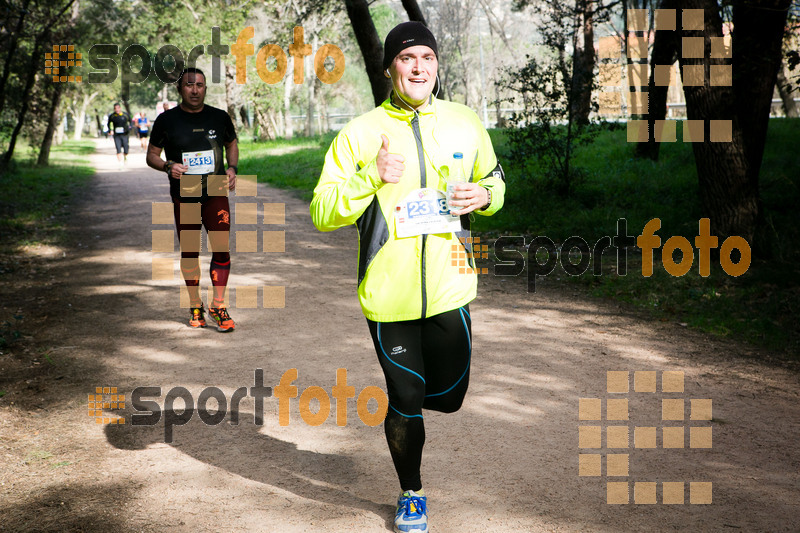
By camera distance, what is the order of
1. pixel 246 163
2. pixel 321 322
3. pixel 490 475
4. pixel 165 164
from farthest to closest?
pixel 246 163, pixel 321 322, pixel 165 164, pixel 490 475

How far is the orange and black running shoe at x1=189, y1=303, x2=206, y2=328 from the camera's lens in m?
7.65

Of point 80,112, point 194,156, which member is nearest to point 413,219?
point 194,156

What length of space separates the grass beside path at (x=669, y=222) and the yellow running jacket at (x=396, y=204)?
15.1ft

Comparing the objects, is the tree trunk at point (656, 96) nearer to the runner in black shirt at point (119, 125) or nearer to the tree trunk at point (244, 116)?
the runner in black shirt at point (119, 125)

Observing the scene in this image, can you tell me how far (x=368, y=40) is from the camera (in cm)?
1491

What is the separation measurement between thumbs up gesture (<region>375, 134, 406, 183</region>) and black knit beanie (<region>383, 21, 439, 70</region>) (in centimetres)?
50

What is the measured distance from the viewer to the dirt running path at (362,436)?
12.7 ft

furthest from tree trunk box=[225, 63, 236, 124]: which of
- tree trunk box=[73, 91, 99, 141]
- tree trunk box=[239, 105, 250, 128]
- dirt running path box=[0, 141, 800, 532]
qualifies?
tree trunk box=[73, 91, 99, 141]

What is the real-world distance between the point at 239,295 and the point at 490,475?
5.38 meters

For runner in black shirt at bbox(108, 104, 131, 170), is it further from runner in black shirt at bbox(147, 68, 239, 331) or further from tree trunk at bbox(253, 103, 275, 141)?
runner in black shirt at bbox(147, 68, 239, 331)

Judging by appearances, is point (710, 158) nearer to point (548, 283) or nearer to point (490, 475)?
point (548, 283)

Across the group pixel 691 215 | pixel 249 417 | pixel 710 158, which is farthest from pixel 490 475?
pixel 691 215

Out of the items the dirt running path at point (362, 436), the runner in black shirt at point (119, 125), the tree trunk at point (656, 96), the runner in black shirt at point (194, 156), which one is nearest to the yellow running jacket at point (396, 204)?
the dirt running path at point (362, 436)

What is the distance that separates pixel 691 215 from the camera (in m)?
10.7
